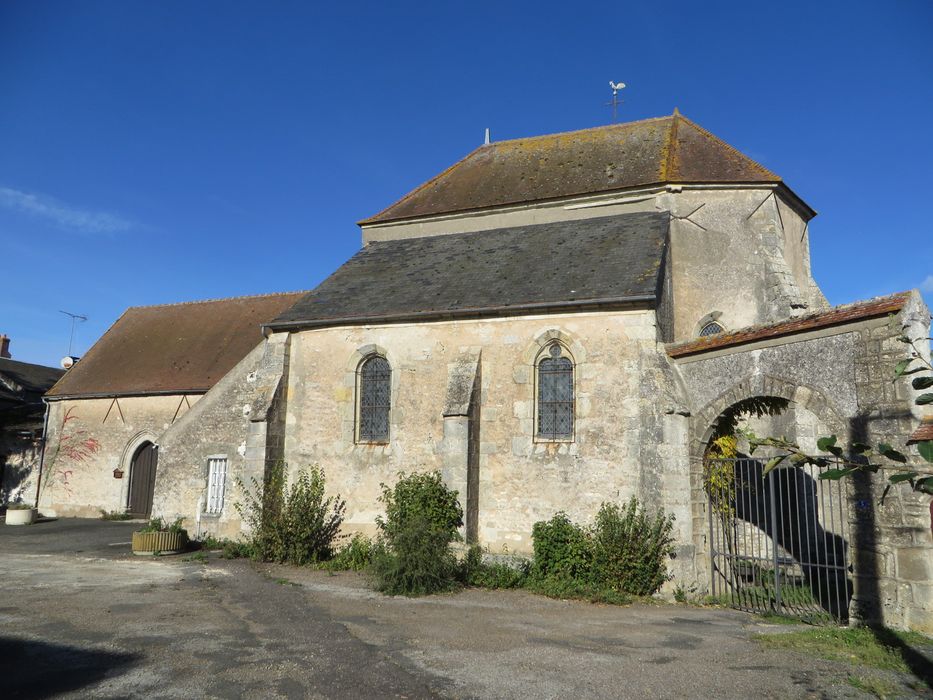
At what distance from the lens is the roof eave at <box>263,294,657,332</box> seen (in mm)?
11398

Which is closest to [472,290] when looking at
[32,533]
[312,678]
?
[312,678]

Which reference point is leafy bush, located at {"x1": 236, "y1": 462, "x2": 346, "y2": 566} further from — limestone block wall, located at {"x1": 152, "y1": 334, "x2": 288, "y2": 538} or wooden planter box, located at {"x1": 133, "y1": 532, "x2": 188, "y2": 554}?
wooden planter box, located at {"x1": 133, "y1": 532, "x2": 188, "y2": 554}

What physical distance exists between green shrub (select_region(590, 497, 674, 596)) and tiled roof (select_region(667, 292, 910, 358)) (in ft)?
8.56

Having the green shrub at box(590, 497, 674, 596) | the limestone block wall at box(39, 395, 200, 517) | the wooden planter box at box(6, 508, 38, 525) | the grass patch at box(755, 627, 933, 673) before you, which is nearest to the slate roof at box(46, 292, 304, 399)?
the limestone block wall at box(39, 395, 200, 517)

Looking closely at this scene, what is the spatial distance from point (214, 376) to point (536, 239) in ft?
31.3

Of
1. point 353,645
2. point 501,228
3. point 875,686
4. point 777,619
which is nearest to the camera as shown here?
point 875,686

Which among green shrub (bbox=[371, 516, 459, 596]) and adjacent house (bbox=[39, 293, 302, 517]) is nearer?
green shrub (bbox=[371, 516, 459, 596])

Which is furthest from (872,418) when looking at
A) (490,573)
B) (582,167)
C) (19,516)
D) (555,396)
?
(19,516)

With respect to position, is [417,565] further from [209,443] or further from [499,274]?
[209,443]

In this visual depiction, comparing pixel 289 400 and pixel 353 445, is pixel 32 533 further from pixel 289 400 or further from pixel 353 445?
pixel 353 445

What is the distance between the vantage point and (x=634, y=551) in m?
10.3

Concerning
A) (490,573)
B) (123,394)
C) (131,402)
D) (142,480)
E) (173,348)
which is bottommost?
(490,573)

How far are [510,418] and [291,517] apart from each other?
4.49 meters

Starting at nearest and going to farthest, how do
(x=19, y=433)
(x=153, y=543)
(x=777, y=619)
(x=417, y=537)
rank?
(x=777, y=619) < (x=417, y=537) < (x=153, y=543) < (x=19, y=433)
